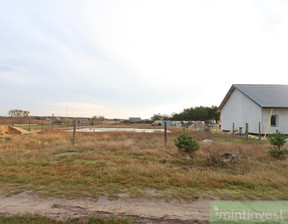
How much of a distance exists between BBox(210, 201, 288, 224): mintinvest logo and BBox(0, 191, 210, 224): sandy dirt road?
7.6 inches

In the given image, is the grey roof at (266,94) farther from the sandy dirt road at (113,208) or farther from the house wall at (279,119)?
the sandy dirt road at (113,208)

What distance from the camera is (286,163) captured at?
20.8 ft

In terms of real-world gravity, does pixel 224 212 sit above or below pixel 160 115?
below

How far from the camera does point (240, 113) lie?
70.4ft

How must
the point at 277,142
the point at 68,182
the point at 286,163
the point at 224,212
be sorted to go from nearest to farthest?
the point at 224,212, the point at 68,182, the point at 286,163, the point at 277,142

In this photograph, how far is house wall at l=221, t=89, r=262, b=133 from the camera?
18961 millimetres

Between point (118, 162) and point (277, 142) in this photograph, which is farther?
point (277, 142)

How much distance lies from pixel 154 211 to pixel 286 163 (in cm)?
636

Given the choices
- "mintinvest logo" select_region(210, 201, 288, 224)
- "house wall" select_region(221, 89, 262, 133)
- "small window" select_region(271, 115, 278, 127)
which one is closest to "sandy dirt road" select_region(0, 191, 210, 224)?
"mintinvest logo" select_region(210, 201, 288, 224)

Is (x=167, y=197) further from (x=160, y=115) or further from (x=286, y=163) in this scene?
(x=160, y=115)

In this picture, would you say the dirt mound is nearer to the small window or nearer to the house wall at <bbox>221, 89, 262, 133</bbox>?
the house wall at <bbox>221, 89, 262, 133</bbox>

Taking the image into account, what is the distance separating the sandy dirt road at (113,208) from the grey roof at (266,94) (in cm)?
1927

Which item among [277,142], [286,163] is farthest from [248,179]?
[277,142]

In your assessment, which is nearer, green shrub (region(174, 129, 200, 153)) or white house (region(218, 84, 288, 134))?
green shrub (region(174, 129, 200, 153))
